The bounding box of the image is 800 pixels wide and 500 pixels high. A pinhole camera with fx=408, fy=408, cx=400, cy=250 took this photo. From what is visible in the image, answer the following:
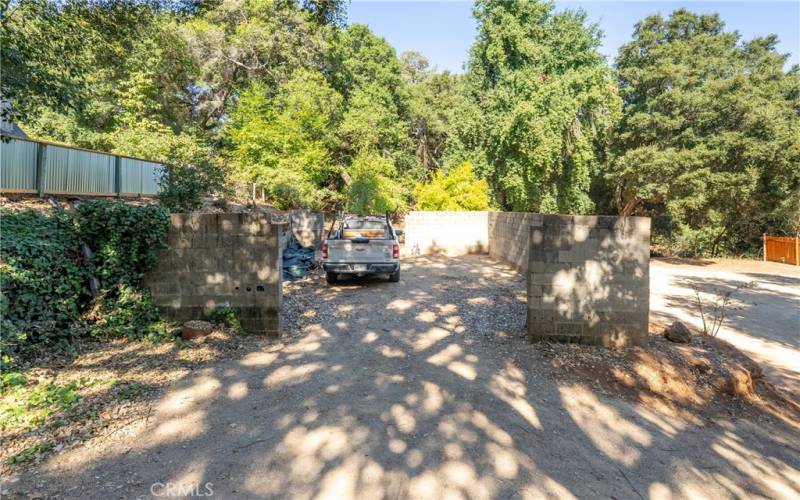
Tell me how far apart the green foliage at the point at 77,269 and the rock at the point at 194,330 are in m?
0.36

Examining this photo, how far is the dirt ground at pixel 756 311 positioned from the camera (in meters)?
6.68

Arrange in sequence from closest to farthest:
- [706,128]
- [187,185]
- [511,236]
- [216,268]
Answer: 1. [216,268]
2. [187,185]
3. [511,236]
4. [706,128]

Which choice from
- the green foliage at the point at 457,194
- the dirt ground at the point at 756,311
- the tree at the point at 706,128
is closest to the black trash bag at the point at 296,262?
the dirt ground at the point at 756,311

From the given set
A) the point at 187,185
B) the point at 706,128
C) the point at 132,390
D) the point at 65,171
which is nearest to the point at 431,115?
the point at 706,128

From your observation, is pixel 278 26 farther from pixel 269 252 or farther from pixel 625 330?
pixel 625 330

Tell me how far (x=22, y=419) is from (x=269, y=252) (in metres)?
3.12

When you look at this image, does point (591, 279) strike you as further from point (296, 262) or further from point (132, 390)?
point (296, 262)

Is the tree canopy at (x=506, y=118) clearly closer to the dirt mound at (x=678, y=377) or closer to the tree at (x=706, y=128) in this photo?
the tree at (x=706, y=128)

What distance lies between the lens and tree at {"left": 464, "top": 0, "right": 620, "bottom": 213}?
21.1m

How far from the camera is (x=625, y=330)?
583 cm

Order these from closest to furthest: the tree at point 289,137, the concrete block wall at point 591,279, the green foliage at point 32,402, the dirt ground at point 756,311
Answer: the green foliage at point 32,402, the concrete block wall at point 591,279, the dirt ground at point 756,311, the tree at point 289,137

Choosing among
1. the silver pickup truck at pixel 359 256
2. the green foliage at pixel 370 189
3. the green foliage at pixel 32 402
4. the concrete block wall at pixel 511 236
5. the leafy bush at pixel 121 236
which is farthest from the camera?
the green foliage at pixel 370 189

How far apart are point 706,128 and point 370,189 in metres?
16.4

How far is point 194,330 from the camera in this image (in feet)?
18.4
